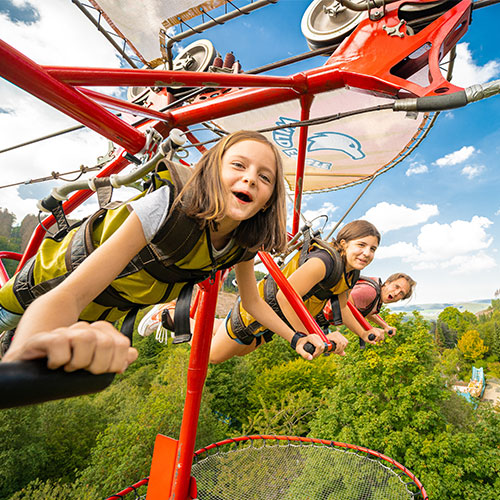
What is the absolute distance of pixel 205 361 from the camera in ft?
12.0

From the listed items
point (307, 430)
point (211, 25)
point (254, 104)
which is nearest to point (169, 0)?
point (211, 25)

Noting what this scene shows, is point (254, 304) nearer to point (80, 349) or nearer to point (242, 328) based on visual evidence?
point (242, 328)

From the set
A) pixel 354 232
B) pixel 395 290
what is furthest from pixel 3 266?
pixel 395 290

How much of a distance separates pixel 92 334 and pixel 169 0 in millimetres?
6854

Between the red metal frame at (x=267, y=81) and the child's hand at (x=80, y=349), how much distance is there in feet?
6.44

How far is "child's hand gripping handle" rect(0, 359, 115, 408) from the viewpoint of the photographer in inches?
14.8

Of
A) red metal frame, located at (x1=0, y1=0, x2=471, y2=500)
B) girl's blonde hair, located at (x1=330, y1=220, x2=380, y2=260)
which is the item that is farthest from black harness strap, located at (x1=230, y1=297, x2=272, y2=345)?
girl's blonde hair, located at (x1=330, y1=220, x2=380, y2=260)

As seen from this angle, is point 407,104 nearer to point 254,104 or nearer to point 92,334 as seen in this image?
point 254,104

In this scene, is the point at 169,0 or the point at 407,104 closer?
the point at 407,104

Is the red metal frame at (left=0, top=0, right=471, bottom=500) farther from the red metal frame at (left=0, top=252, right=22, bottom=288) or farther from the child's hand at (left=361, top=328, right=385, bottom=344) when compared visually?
the child's hand at (left=361, top=328, right=385, bottom=344)

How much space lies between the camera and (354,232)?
349cm

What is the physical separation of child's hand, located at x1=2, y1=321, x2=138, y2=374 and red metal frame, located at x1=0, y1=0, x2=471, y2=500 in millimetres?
1963

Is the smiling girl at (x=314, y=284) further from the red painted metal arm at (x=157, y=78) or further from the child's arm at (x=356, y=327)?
the red painted metal arm at (x=157, y=78)

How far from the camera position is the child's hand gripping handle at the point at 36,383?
377 mm
